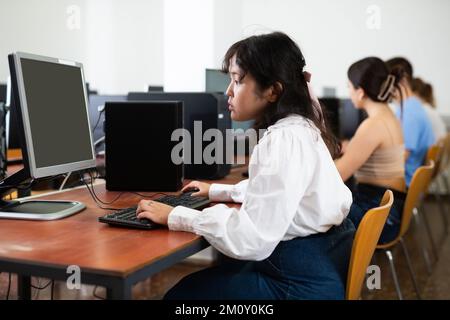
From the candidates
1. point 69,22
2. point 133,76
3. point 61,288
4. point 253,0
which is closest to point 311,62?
point 253,0

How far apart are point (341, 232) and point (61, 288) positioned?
6.63 ft

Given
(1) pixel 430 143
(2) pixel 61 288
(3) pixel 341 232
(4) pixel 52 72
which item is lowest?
(2) pixel 61 288

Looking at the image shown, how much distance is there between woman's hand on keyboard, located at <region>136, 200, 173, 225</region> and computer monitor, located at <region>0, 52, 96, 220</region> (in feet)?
0.85

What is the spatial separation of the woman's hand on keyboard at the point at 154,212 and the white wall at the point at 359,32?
4493 mm

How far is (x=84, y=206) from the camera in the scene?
1720 mm

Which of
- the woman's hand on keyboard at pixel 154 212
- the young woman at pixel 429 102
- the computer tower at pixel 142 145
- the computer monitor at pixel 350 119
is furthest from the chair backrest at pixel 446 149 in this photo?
the woman's hand on keyboard at pixel 154 212

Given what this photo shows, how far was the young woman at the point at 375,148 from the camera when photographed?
8.77 feet

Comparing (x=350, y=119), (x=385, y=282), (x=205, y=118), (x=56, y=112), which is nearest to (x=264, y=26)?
(x=350, y=119)

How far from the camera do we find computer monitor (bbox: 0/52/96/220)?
4.93 feet

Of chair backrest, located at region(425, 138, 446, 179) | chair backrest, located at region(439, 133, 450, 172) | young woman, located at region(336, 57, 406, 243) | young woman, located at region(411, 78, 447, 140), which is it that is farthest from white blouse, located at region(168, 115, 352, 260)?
young woman, located at region(411, 78, 447, 140)

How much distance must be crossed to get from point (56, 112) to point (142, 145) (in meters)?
0.45

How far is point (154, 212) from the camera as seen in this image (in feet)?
4.74

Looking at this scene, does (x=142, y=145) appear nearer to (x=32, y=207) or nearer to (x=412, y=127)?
(x=32, y=207)

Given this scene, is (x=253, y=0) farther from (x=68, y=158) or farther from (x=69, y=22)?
(x=68, y=158)
